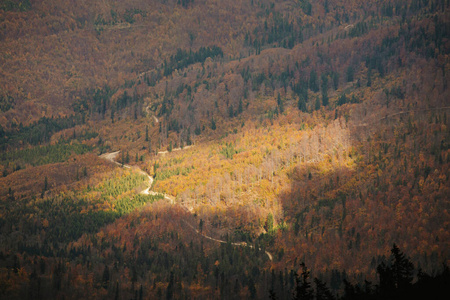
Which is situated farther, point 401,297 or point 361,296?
point 361,296

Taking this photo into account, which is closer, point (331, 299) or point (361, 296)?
point (331, 299)

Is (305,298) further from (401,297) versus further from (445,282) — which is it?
(445,282)

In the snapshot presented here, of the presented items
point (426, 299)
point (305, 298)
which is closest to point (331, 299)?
point (305, 298)

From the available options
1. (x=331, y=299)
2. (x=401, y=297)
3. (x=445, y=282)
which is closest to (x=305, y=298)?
(x=331, y=299)

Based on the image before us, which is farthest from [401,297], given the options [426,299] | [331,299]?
[331,299]

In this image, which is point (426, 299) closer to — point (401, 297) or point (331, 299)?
point (401, 297)

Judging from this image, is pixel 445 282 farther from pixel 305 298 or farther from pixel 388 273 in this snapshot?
pixel 305 298

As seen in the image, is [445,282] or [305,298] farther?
[445,282]
